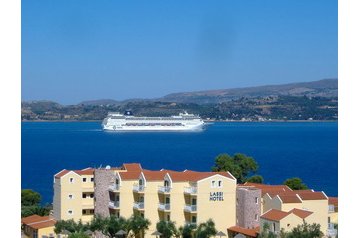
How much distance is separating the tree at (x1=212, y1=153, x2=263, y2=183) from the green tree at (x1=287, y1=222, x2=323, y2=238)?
7180 mm

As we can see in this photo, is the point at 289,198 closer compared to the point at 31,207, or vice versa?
the point at 289,198

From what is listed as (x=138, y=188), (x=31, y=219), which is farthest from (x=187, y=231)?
(x=31, y=219)

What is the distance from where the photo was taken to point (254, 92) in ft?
504

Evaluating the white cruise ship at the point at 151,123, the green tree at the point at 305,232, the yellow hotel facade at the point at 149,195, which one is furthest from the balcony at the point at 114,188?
the white cruise ship at the point at 151,123

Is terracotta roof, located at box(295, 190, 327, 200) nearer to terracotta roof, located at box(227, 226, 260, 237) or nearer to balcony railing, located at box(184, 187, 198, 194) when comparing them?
terracotta roof, located at box(227, 226, 260, 237)

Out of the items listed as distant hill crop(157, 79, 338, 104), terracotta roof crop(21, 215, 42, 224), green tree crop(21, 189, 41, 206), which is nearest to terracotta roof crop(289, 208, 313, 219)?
terracotta roof crop(21, 215, 42, 224)

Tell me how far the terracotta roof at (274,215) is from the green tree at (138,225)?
6.59 ft

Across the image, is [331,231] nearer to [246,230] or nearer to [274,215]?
[274,215]

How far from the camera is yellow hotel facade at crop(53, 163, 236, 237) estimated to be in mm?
Answer: 11961

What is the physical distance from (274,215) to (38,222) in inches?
174

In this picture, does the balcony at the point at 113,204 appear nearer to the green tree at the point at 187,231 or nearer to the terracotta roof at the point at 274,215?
the green tree at the point at 187,231

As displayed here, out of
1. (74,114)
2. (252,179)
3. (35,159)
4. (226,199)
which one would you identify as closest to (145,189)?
(226,199)

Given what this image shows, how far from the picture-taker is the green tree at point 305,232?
9.80 m

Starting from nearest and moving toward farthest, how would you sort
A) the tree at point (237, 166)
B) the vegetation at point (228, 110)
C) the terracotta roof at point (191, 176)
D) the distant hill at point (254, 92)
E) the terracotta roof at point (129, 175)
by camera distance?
1. the terracotta roof at point (191, 176)
2. the terracotta roof at point (129, 175)
3. the tree at point (237, 166)
4. the vegetation at point (228, 110)
5. the distant hill at point (254, 92)
